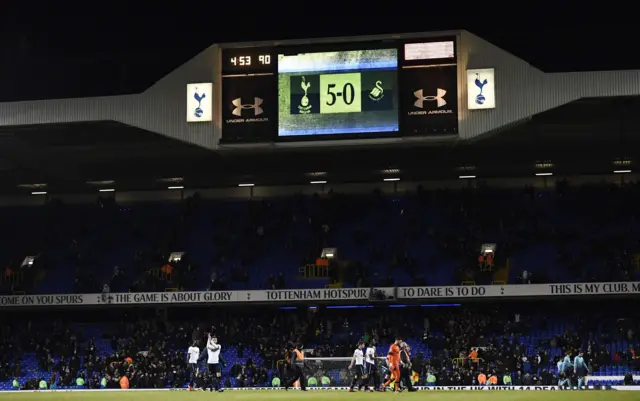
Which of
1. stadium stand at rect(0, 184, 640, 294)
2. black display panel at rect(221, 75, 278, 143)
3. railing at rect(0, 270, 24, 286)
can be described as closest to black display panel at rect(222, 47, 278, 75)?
black display panel at rect(221, 75, 278, 143)

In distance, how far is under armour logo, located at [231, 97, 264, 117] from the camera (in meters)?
42.0

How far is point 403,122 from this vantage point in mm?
41125

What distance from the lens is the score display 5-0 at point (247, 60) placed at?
138 feet

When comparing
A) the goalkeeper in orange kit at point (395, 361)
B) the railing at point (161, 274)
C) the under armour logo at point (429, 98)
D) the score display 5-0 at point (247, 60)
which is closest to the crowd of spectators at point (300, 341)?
the railing at point (161, 274)

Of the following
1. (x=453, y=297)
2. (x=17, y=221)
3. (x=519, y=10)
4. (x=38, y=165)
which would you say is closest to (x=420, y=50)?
(x=519, y=10)

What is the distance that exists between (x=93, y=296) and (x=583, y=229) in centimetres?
2481

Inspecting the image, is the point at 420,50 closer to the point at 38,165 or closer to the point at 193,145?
the point at 193,145

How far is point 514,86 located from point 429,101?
3.38 meters

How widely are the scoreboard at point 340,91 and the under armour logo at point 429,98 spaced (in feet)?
0.09

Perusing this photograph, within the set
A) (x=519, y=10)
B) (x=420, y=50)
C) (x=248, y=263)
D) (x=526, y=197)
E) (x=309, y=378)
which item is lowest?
(x=309, y=378)

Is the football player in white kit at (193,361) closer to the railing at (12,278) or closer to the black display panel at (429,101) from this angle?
the black display panel at (429,101)

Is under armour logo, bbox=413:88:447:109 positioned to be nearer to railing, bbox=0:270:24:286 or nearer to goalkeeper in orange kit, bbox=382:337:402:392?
goalkeeper in orange kit, bbox=382:337:402:392

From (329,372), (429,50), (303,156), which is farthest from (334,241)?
(429,50)

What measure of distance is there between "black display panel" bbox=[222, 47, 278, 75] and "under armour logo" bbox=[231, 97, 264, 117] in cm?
115
